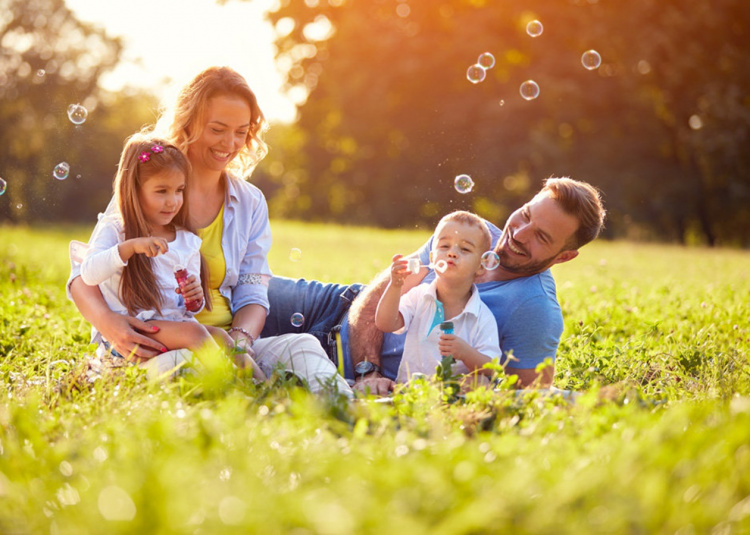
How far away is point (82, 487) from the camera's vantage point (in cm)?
187

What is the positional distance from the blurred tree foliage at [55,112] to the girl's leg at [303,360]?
23.5 m

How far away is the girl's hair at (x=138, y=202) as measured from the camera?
3539 mm

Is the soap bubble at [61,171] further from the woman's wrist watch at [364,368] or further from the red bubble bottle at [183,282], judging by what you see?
the woman's wrist watch at [364,368]

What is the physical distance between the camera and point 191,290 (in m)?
3.59

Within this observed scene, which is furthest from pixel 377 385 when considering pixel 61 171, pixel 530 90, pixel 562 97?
pixel 562 97

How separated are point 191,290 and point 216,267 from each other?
1.36ft

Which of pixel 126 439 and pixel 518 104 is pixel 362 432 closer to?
pixel 126 439

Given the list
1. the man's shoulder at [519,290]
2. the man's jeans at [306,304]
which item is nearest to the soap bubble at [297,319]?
the man's jeans at [306,304]

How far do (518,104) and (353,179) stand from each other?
751 centimetres

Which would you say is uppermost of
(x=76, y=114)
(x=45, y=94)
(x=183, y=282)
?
(x=45, y=94)

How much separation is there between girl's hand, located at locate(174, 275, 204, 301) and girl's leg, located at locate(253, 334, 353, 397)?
365 millimetres

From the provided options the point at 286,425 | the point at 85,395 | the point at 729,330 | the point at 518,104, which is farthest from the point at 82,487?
the point at 518,104

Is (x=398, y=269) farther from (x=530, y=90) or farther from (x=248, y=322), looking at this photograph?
(x=530, y=90)

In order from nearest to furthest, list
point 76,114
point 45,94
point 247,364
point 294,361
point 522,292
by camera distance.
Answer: point 247,364, point 294,361, point 522,292, point 76,114, point 45,94
